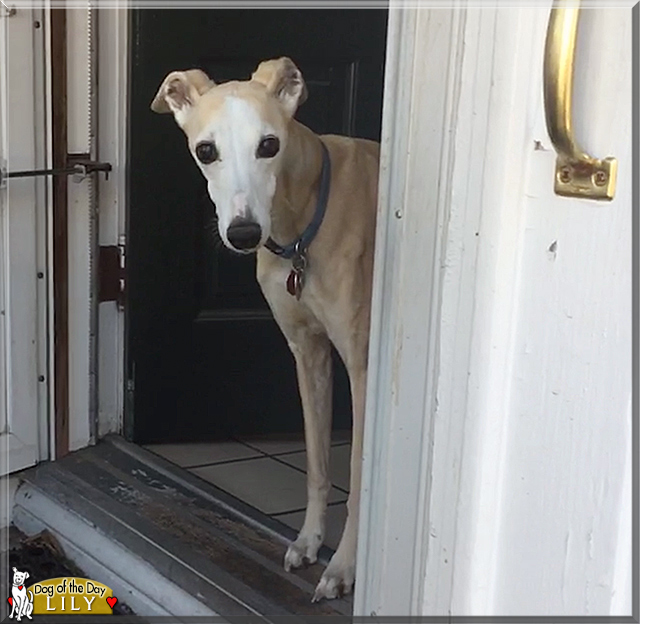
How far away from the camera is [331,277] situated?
1.73 metres

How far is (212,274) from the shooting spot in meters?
2.44

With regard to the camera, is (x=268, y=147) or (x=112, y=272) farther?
(x=112, y=272)

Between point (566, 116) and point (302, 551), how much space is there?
1.28m

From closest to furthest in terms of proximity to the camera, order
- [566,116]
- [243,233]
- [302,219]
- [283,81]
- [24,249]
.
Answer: [566,116] < [243,233] < [283,81] < [302,219] < [24,249]

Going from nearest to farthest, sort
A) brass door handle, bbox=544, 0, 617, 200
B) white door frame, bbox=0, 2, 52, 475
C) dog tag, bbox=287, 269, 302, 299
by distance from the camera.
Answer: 1. brass door handle, bbox=544, 0, 617, 200
2. dog tag, bbox=287, 269, 302, 299
3. white door frame, bbox=0, 2, 52, 475

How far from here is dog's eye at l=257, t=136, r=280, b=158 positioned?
1540mm

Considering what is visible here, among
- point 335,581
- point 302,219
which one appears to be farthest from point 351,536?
point 302,219

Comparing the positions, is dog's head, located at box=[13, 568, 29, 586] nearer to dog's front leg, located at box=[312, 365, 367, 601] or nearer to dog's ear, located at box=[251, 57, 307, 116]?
dog's front leg, located at box=[312, 365, 367, 601]

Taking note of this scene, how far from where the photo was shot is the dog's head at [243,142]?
4.91ft

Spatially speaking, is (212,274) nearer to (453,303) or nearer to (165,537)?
(165,537)

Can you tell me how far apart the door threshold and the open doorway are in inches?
4.9

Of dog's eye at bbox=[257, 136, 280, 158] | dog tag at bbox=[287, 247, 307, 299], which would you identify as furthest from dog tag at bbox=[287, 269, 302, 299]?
dog's eye at bbox=[257, 136, 280, 158]

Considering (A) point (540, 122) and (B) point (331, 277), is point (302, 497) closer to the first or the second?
(B) point (331, 277)
